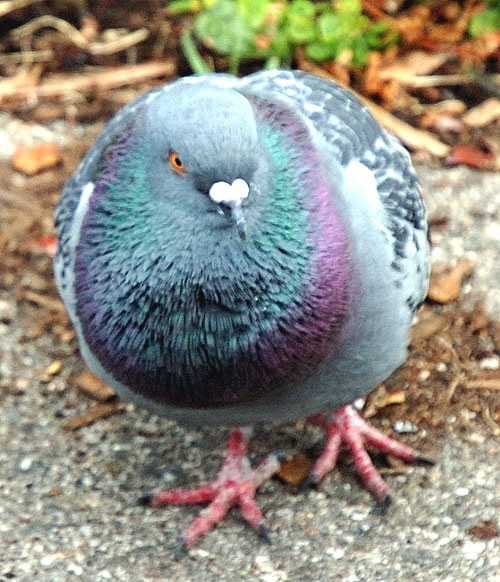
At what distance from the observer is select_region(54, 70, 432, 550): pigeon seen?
3.52 m

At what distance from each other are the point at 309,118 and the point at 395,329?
0.90 meters

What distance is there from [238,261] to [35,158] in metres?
3.21

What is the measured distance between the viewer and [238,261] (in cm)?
356

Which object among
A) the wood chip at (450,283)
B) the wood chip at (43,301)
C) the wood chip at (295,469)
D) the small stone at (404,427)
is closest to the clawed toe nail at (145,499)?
the wood chip at (295,469)

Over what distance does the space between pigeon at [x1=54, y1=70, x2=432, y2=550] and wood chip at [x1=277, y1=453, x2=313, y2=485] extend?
0.61 meters

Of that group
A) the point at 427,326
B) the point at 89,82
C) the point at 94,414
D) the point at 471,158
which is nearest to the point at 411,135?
the point at 471,158

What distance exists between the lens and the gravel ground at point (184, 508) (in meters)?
4.23

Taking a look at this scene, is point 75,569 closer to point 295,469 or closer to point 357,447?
point 295,469

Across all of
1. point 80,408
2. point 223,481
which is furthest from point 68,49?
point 223,481

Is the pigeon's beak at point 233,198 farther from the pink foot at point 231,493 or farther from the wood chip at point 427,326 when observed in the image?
the wood chip at point 427,326

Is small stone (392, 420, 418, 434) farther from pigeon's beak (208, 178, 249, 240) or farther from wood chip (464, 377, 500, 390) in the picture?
pigeon's beak (208, 178, 249, 240)

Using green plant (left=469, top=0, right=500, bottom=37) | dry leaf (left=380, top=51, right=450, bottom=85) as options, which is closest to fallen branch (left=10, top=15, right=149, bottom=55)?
dry leaf (left=380, top=51, right=450, bottom=85)

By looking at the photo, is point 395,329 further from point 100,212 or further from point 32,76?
point 32,76

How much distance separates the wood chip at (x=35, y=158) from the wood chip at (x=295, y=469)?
2.59 meters
